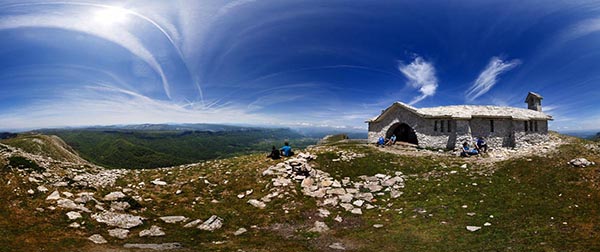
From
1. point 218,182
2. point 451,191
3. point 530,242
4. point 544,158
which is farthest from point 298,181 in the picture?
point 544,158

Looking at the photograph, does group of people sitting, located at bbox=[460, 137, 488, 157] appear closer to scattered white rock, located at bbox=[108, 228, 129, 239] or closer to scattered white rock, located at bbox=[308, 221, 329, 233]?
scattered white rock, located at bbox=[308, 221, 329, 233]

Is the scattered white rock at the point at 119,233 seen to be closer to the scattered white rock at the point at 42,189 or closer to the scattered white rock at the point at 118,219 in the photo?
the scattered white rock at the point at 118,219

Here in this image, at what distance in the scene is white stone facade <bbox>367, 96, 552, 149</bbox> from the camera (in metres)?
39.0

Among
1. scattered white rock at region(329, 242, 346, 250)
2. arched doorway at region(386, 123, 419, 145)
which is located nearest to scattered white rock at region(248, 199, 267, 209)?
scattered white rock at region(329, 242, 346, 250)

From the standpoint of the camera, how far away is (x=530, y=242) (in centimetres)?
1556

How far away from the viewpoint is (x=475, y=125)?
3959 cm

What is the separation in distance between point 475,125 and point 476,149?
5.54 m

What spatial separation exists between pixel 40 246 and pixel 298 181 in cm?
1819

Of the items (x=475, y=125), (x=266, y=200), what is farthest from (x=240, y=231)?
(x=475, y=125)

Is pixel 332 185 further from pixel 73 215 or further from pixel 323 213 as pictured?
pixel 73 215

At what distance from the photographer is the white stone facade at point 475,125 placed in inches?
1535

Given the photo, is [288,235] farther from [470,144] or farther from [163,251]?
[470,144]

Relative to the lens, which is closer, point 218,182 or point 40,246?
point 40,246

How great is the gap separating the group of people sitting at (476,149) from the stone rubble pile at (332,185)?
10949 mm
